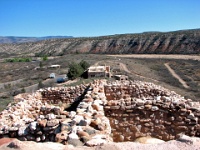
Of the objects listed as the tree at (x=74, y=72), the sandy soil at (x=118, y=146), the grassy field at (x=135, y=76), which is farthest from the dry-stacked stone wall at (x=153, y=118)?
the tree at (x=74, y=72)

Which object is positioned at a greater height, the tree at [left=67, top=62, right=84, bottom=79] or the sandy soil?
the sandy soil

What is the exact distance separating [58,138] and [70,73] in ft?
85.8

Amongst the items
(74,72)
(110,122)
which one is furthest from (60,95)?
(74,72)

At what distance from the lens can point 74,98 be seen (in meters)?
12.1

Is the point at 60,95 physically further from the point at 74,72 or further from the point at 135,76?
the point at 135,76

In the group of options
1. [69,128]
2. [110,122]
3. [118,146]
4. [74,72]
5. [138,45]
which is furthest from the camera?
[138,45]

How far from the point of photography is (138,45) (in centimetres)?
9881

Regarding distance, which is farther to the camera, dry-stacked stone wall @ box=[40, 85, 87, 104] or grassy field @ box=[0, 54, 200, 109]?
grassy field @ box=[0, 54, 200, 109]

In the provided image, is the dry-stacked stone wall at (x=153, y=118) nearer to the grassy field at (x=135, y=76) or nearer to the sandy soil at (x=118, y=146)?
the sandy soil at (x=118, y=146)

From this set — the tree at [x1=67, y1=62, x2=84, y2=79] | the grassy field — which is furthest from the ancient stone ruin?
the tree at [x1=67, y1=62, x2=84, y2=79]

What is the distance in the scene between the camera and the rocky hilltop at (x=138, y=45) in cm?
8700

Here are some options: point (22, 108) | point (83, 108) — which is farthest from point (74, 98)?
point (83, 108)

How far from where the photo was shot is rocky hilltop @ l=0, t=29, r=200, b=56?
3425 inches

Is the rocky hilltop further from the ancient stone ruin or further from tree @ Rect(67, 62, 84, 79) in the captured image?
the ancient stone ruin
